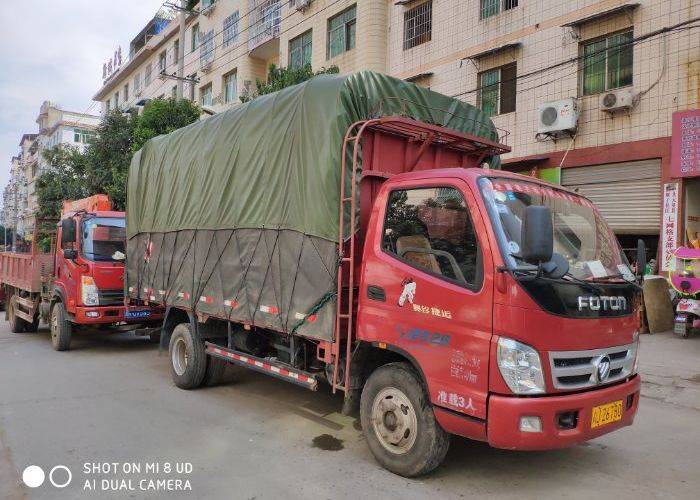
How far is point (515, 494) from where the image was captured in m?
3.76

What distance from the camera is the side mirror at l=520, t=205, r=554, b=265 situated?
317 cm

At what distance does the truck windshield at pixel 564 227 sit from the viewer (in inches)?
141

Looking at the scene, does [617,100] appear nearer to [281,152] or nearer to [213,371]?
[281,152]

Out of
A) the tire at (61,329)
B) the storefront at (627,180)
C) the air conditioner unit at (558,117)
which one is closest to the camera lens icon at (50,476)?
the tire at (61,329)

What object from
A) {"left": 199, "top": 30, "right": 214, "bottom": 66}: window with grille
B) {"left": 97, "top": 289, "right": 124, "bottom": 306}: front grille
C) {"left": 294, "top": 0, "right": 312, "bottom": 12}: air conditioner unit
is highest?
{"left": 199, "top": 30, "right": 214, "bottom": 66}: window with grille

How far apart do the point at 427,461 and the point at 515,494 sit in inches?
25.5

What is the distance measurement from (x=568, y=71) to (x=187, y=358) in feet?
33.8

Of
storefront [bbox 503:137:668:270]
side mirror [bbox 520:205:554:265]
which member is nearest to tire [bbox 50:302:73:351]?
side mirror [bbox 520:205:554:265]

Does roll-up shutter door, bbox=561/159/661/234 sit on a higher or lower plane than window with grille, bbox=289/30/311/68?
lower

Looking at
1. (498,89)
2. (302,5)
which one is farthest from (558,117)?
(302,5)

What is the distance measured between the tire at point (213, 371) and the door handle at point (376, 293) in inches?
125

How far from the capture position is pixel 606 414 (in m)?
3.66

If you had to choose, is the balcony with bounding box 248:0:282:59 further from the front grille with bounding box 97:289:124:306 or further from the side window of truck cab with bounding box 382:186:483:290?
the side window of truck cab with bounding box 382:186:483:290

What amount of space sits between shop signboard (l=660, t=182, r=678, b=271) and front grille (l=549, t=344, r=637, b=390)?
7.62 meters
